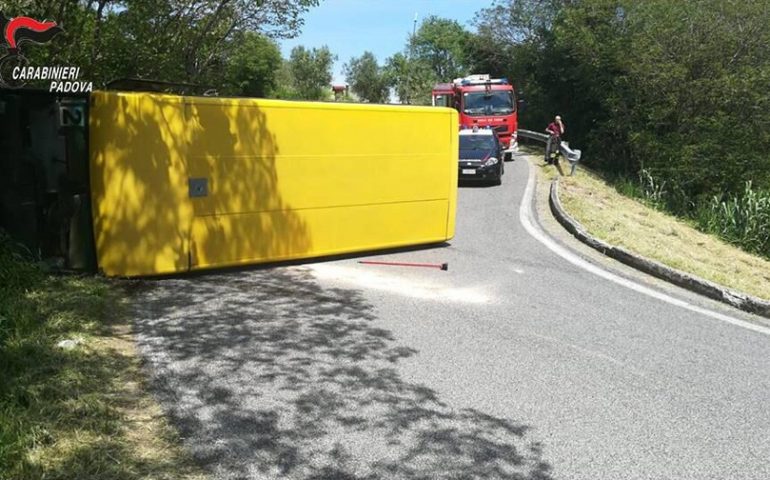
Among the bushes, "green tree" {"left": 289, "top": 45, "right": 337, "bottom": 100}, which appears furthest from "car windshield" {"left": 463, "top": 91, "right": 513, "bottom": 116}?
"green tree" {"left": 289, "top": 45, "right": 337, "bottom": 100}

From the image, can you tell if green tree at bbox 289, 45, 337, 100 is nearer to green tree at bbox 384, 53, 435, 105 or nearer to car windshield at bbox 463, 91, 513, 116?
green tree at bbox 384, 53, 435, 105

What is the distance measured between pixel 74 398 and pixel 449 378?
2.53 metres

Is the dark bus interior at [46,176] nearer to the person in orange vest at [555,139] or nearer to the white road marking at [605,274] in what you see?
the white road marking at [605,274]

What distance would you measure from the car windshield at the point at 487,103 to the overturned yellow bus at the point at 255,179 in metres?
17.0

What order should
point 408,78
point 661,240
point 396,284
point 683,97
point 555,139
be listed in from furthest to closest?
point 408,78 < point 683,97 < point 555,139 < point 661,240 < point 396,284

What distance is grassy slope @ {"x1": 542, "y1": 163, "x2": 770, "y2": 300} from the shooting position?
9.52 m

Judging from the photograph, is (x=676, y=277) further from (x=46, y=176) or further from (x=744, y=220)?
(x=744, y=220)


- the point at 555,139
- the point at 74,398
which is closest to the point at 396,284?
the point at 74,398

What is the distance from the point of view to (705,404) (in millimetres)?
4656

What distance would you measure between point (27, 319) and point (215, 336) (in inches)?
55.2

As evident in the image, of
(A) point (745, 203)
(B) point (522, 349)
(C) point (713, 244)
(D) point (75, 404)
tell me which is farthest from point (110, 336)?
(A) point (745, 203)

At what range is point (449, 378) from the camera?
4.92m

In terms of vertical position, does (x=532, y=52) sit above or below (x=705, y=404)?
above

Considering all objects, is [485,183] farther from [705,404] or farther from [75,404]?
[75,404]
